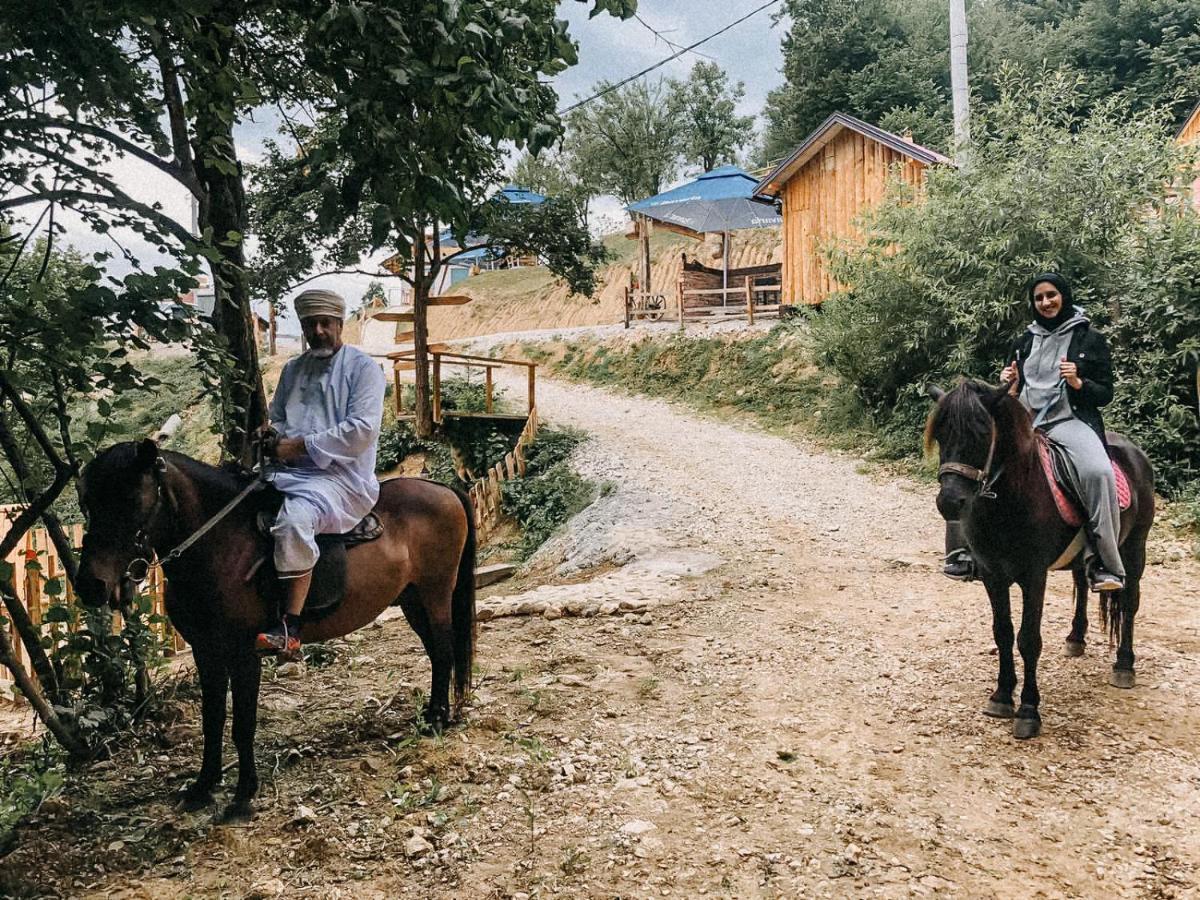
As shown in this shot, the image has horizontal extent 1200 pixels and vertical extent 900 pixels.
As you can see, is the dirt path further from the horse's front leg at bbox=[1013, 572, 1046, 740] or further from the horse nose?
the horse nose

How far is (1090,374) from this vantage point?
457 cm

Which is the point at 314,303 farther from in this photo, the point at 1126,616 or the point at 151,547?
the point at 1126,616

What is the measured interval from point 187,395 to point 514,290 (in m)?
18.3

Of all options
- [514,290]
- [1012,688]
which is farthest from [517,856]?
[514,290]

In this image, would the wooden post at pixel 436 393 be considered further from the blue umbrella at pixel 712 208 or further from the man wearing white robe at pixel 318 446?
the man wearing white robe at pixel 318 446

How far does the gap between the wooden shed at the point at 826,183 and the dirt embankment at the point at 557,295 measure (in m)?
13.7

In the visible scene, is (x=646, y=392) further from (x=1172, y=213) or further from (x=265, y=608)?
(x=265, y=608)

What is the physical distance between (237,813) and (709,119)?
4066cm

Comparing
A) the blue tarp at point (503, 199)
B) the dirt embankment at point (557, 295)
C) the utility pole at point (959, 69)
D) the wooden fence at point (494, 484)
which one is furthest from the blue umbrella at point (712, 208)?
the wooden fence at point (494, 484)

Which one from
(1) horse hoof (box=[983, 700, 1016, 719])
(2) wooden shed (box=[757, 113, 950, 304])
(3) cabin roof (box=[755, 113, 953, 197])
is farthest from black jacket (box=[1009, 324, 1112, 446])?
(2) wooden shed (box=[757, 113, 950, 304])

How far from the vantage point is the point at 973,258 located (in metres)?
11.0

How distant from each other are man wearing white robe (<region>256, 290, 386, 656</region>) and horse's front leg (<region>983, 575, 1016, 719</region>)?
10.9 feet

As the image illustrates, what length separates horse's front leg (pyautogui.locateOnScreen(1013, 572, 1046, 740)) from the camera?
422 cm

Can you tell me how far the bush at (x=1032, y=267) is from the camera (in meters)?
9.09
